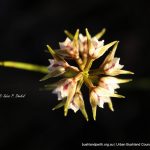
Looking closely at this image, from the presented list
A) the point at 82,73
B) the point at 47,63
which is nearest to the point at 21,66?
the point at 82,73

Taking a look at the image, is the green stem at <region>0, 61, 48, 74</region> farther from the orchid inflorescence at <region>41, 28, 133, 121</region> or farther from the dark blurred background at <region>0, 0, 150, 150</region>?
the dark blurred background at <region>0, 0, 150, 150</region>

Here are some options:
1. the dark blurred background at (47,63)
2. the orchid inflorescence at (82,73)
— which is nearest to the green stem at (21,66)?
the orchid inflorescence at (82,73)

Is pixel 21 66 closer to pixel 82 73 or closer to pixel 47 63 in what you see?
pixel 82 73

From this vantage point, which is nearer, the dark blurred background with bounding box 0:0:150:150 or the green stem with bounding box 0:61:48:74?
the green stem with bounding box 0:61:48:74

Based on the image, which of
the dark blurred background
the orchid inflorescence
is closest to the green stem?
the orchid inflorescence

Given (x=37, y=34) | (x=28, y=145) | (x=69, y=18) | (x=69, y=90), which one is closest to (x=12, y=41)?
(x=37, y=34)

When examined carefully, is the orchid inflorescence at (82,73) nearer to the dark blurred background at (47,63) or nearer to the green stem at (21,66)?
the green stem at (21,66)
